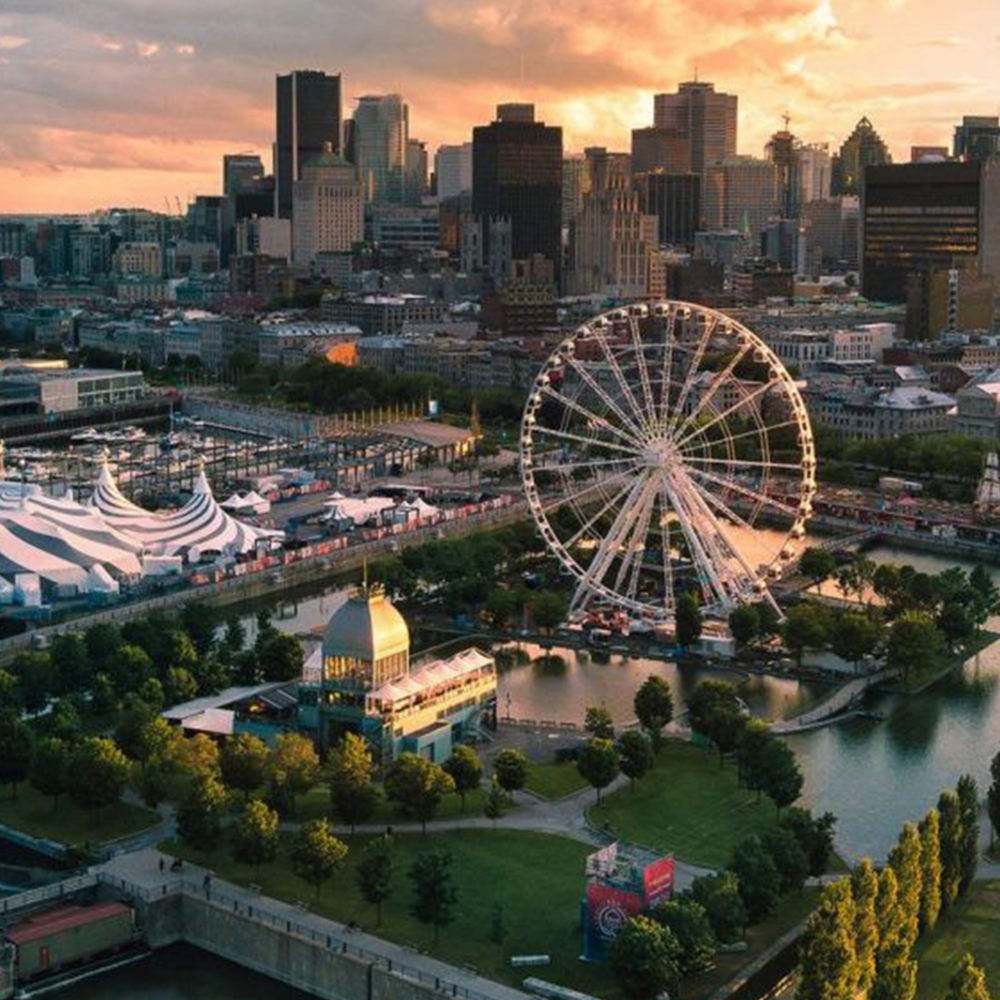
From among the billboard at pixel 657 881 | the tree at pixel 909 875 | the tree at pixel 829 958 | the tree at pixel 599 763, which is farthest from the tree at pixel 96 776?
the tree at pixel 909 875

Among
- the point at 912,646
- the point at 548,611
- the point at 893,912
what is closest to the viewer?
the point at 893,912

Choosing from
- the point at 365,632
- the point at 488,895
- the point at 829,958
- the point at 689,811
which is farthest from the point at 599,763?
the point at 829,958

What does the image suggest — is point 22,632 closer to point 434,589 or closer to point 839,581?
point 434,589

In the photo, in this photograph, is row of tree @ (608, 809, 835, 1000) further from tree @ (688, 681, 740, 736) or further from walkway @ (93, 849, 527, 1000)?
tree @ (688, 681, 740, 736)

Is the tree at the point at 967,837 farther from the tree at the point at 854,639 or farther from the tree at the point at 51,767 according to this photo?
the tree at the point at 51,767

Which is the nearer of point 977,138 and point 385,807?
point 385,807

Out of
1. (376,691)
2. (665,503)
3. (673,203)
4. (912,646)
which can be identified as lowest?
(912,646)

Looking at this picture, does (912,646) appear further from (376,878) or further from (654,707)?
(376,878)
